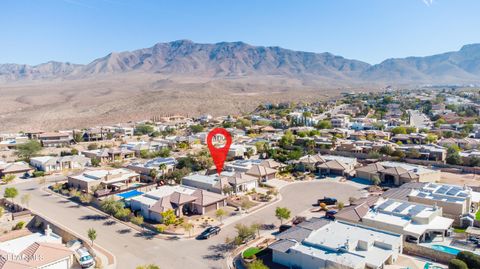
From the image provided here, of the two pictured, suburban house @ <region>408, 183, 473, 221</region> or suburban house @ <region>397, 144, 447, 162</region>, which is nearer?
suburban house @ <region>408, 183, 473, 221</region>

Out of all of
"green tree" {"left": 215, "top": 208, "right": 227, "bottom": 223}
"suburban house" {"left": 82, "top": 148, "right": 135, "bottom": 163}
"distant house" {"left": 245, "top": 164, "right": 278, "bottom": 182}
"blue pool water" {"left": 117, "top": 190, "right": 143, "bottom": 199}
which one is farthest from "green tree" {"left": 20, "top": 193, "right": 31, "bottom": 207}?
"distant house" {"left": 245, "top": 164, "right": 278, "bottom": 182}

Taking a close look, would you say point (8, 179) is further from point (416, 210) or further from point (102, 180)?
point (416, 210)

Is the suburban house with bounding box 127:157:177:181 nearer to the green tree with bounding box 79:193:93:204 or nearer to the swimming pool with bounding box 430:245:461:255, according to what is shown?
the green tree with bounding box 79:193:93:204

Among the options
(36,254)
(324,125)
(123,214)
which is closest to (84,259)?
(36,254)

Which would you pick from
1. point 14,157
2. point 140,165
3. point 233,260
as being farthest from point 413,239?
point 14,157

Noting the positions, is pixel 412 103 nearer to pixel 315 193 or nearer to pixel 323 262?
pixel 315 193

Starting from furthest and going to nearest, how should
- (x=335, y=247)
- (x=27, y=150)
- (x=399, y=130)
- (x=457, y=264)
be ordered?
(x=399, y=130)
(x=27, y=150)
(x=335, y=247)
(x=457, y=264)

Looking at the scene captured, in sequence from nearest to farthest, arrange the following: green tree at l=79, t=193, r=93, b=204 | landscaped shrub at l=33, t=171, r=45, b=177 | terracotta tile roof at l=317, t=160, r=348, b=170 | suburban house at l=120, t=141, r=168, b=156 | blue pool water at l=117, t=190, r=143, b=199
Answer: green tree at l=79, t=193, r=93, b=204 → blue pool water at l=117, t=190, r=143, b=199 → terracotta tile roof at l=317, t=160, r=348, b=170 → landscaped shrub at l=33, t=171, r=45, b=177 → suburban house at l=120, t=141, r=168, b=156
